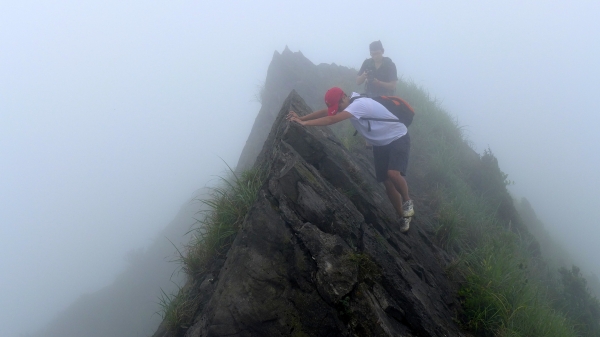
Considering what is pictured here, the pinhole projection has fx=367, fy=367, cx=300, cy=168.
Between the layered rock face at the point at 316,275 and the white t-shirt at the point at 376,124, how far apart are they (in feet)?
3.57

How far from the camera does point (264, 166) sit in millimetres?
5891

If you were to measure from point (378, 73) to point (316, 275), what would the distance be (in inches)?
Result: 274

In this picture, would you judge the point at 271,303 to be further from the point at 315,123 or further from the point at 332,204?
the point at 315,123

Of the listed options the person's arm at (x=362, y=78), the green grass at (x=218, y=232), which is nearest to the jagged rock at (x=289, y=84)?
the person's arm at (x=362, y=78)

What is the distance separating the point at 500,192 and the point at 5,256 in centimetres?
25568

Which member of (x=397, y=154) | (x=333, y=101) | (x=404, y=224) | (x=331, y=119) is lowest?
(x=404, y=224)

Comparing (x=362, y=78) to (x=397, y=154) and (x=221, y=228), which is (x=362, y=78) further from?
(x=221, y=228)

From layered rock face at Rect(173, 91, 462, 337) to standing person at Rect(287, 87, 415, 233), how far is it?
1.78 ft

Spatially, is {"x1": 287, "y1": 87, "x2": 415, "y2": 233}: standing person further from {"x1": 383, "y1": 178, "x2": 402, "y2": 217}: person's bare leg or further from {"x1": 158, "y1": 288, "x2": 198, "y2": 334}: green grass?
{"x1": 158, "y1": 288, "x2": 198, "y2": 334}: green grass

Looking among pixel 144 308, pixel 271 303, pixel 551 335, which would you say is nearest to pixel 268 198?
pixel 271 303

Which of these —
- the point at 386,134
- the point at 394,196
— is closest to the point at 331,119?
the point at 386,134

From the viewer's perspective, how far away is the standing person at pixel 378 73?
9.31 meters

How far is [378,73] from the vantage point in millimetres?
9539

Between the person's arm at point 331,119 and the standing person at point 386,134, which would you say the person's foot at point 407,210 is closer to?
the standing person at point 386,134
